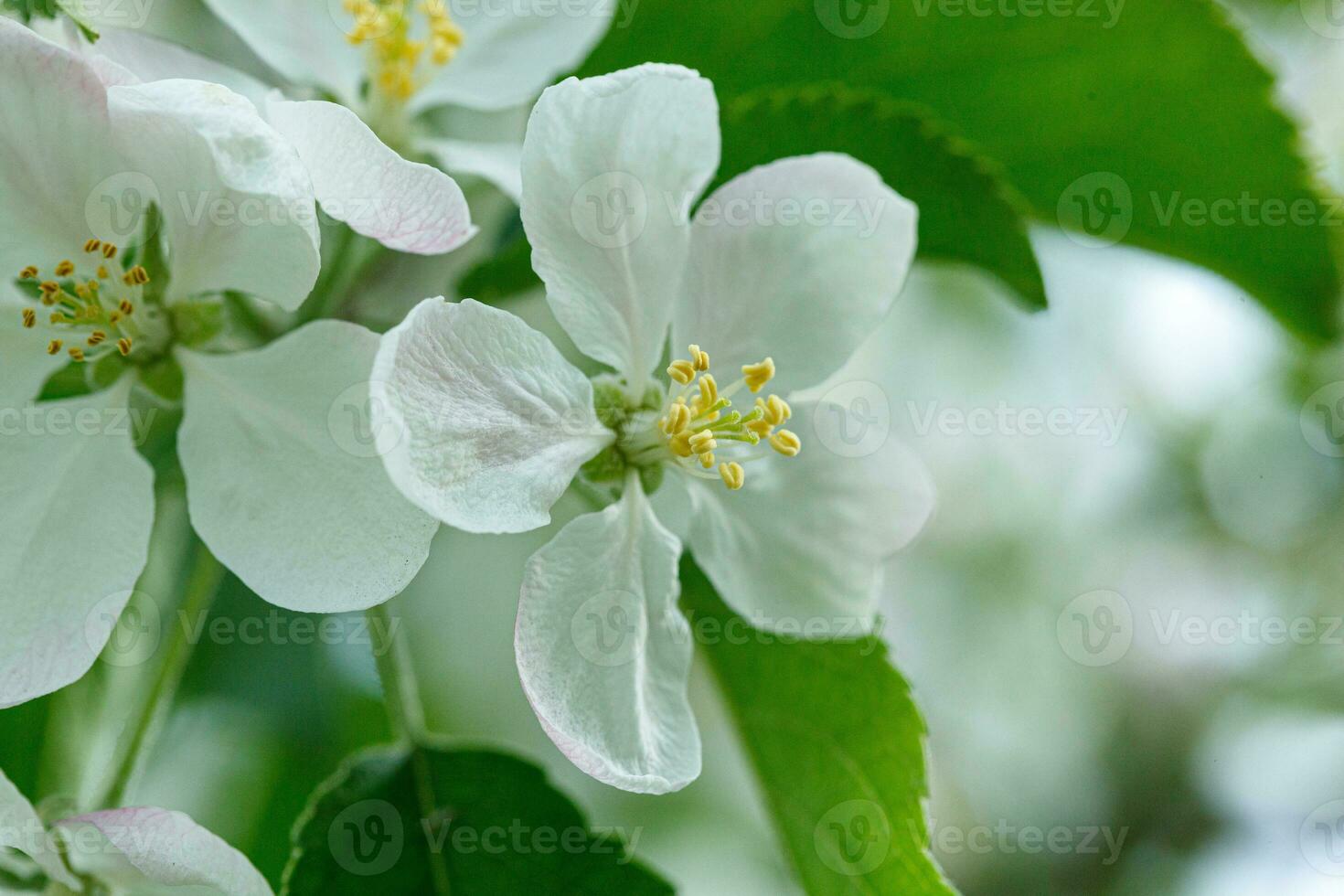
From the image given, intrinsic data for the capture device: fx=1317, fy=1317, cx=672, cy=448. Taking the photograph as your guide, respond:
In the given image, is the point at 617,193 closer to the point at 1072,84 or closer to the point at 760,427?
the point at 760,427

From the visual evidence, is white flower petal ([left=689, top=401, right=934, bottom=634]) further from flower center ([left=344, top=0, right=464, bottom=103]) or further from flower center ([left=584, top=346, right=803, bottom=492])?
flower center ([left=344, top=0, right=464, bottom=103])

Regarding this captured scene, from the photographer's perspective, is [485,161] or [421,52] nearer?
[485,161]

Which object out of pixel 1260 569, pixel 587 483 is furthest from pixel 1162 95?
pixel 1260 569

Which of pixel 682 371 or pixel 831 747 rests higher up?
pixel 682 371

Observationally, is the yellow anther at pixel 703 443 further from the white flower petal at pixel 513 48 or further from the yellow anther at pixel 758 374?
the white flower petal at pixel 513 48

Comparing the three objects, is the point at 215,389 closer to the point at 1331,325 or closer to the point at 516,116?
the point at 516,116

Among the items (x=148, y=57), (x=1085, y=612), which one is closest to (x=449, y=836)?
(x=148, y=57)

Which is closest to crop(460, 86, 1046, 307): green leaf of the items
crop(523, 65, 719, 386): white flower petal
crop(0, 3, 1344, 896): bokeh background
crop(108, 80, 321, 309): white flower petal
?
crop(523, 65, 719, 386): white flower petal
